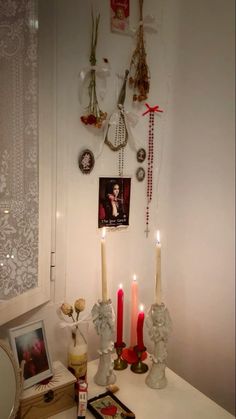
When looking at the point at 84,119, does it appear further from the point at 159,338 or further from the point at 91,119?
the point at 159,338

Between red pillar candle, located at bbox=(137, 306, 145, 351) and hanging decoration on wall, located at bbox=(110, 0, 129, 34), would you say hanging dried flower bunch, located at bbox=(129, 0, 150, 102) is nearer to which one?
hanging decoration on wall, located at bbox=(110, 0, 129, 34)

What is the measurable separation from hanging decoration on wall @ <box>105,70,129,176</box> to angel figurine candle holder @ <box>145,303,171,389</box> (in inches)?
20.1

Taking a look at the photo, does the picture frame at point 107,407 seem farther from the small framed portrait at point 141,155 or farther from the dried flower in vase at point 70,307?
the small framed portrait at point 141,155

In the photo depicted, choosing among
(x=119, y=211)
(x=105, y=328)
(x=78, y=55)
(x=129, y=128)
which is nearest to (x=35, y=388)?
(x=105, y=328)

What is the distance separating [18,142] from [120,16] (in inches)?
23.7

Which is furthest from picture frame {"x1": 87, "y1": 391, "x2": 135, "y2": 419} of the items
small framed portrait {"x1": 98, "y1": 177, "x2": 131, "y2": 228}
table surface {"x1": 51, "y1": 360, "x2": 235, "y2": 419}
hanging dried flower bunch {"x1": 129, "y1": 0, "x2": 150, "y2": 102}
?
hanging dried flower bunch {"x1": 129, "y1": 0, "x2": 150, "y2": 102}

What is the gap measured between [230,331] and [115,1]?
114 centimetres

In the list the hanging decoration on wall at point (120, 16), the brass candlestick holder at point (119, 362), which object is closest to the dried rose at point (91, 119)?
the hanging decoration on wall at point (120, 16)

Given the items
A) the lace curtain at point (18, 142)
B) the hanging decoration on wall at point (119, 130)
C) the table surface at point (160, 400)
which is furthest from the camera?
the hanging decoration on wall at point (119, 130)

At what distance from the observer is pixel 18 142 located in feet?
3.07

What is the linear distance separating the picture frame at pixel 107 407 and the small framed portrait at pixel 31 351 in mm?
151

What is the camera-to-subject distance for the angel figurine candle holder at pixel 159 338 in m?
1.10

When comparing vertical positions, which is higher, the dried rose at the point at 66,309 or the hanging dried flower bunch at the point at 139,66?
the hanging dried flower bunch at the point at 139,66

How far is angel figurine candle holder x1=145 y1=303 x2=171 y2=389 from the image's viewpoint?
1101 mm
